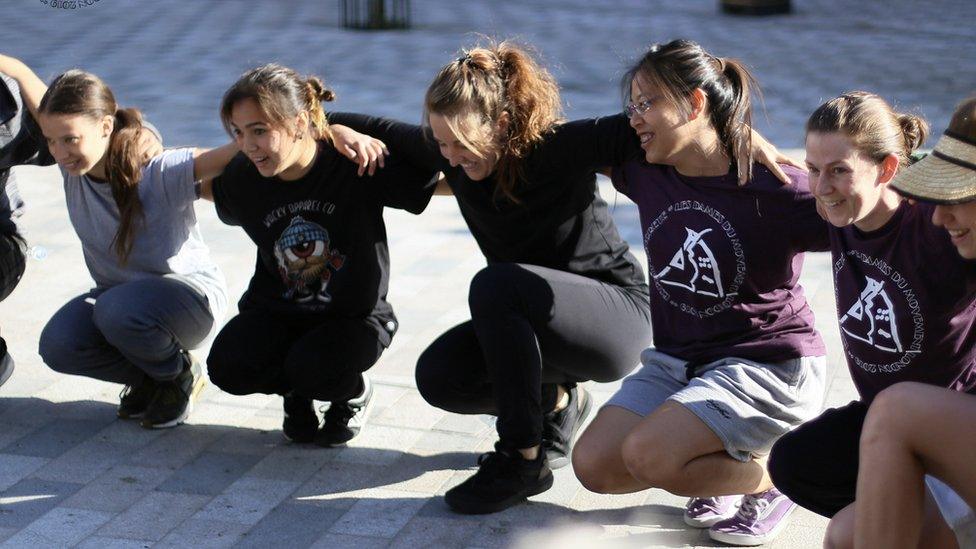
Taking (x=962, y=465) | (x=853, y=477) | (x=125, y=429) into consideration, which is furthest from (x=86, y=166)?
(x=962, y=465)

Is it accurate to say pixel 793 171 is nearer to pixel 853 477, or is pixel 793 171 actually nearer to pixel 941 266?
pixel 941 266

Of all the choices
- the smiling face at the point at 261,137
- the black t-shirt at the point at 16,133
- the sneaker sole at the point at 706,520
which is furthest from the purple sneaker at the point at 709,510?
the black t-shirt at the point at 16,133

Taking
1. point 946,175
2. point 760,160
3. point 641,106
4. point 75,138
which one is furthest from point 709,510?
point 75,138

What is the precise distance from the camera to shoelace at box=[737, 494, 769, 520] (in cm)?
304

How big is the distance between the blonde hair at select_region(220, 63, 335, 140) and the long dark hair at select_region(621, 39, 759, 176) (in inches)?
36.6

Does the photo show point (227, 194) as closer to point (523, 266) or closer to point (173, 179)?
point (173, 179)

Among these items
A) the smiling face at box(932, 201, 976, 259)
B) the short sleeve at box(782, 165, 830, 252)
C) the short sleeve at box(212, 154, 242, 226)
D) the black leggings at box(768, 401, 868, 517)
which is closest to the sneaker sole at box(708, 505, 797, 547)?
the black leggings at box(768, 401, 868, 517)

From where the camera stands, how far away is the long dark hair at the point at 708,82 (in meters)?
2.98

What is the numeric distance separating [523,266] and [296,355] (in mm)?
710

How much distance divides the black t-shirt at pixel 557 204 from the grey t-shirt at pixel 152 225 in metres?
0.68

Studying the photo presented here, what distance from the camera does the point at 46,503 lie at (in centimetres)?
330

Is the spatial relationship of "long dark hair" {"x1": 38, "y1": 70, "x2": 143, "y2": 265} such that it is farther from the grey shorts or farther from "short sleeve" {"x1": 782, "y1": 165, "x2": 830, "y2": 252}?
"short sleeve" {"x1": 782, "y1": 165, "x2": 830, "y2": 252}

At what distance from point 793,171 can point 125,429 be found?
6.88 ft

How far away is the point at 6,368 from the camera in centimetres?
414
